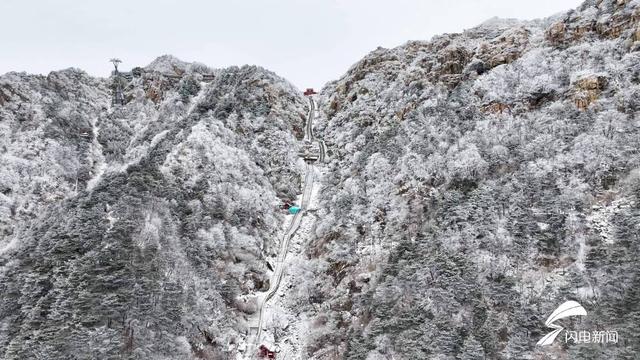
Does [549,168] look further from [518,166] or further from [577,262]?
[577,262]

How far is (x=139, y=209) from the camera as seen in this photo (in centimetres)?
4194

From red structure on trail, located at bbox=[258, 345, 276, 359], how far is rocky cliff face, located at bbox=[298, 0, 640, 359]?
12.0 feet

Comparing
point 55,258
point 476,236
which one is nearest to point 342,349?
point 476,236

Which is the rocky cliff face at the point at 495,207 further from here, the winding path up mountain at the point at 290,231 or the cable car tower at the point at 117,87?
the cable car tower at the point at 117,87

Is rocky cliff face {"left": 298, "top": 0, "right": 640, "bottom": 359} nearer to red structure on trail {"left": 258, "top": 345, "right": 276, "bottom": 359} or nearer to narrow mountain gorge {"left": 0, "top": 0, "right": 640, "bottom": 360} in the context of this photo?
narrow mountain gorge {"left": 0, "top": 0, "right": 640, "bottom": 360}

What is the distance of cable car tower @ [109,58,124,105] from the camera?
271ft

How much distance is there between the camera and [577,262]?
31344mm

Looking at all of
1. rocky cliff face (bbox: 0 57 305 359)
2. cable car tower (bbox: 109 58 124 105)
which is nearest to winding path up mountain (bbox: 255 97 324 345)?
rocky cliff face (bbox: 0 57 305 359)

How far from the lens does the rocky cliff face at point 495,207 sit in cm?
2989

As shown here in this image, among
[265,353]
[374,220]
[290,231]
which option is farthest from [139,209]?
[374,220]

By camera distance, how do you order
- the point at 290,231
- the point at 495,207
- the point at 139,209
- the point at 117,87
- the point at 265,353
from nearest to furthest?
1. the point at 265,353
2. the point at 495,207
3. the point at 139,209
4. the point at 290,231
5. the point at 117,87

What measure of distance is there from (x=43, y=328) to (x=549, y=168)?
41922mm

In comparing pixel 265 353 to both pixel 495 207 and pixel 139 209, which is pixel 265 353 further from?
pixel 495 207

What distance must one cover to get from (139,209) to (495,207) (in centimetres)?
3238
